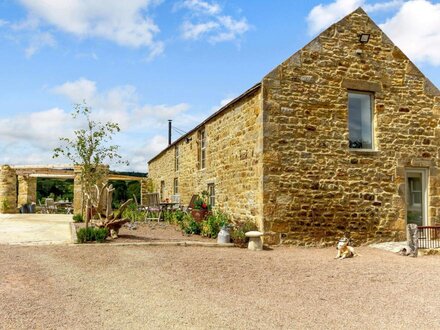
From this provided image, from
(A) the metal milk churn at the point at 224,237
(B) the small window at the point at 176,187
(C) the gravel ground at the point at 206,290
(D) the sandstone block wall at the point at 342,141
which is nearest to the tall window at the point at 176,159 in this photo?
(B) the small window at the point at 176,187

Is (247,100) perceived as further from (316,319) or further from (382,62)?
(316,319)

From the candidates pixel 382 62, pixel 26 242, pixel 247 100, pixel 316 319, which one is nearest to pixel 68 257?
pixel 26 242

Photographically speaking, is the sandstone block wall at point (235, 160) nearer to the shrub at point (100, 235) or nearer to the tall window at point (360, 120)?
the tall window at point (360, 120)

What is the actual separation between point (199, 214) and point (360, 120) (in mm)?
5305

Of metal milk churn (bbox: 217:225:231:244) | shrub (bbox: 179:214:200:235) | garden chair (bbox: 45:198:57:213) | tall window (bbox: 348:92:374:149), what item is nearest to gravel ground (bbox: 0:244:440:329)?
metal milk churn (bbox: 217:225:231:244)

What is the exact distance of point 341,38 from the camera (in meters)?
11.3

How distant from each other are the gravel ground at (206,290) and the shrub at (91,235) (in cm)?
77

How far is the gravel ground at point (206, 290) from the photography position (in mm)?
4742

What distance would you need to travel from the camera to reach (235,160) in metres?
12.1

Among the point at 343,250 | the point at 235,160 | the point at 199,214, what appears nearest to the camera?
the point at 343,250

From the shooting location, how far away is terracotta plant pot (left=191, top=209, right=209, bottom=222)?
12.9m

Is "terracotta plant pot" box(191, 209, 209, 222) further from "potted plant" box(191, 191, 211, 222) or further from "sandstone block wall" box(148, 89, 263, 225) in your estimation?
"sandstone block wall" box(148, 89, 263, 225)

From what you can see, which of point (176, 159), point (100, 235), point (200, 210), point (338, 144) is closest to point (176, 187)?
point (176, 159)

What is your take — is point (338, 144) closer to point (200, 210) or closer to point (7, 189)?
point (200, 210)
